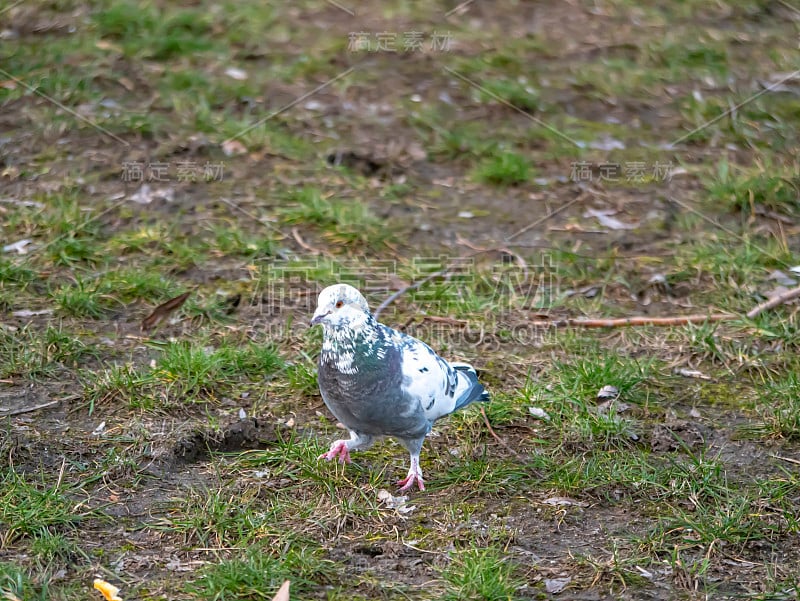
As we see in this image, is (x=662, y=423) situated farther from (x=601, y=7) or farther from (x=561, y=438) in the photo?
(x=601, y=7)

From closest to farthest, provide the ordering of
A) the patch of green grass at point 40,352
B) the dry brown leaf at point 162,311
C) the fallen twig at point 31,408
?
the fallen twig at point 31,408 < the patch of green grass at point 40,352 < the dry brown leaf at point 162,311

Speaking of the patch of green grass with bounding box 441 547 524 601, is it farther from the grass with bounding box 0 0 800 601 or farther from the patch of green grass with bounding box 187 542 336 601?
the patch of green grass with bounding box 187 542 336 601

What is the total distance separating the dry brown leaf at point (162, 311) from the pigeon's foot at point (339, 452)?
1.52 m

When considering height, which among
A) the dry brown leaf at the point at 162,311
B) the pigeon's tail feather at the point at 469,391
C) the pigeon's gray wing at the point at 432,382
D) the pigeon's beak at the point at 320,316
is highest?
the pigeon's beak at the point at 320,316

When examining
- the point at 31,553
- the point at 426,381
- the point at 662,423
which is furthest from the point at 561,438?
the point at 31,553

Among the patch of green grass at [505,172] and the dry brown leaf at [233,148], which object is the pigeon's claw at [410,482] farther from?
the dry brown leaf at [233,148]

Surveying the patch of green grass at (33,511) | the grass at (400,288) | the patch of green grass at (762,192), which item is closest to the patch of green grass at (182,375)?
the grass at (400,288)

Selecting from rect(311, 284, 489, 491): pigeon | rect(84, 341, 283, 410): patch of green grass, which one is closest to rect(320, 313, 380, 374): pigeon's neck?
rect(311, 284, 489, 491): pigeon

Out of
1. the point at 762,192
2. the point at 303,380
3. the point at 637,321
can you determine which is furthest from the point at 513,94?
the point at 303,380

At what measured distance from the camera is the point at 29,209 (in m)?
5.85

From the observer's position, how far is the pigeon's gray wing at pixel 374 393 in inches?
145

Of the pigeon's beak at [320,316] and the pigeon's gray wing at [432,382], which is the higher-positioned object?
the pigeon's beak at [320,316]

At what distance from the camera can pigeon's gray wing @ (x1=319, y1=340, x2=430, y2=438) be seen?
368cm

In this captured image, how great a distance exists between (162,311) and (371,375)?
1.82 metres
